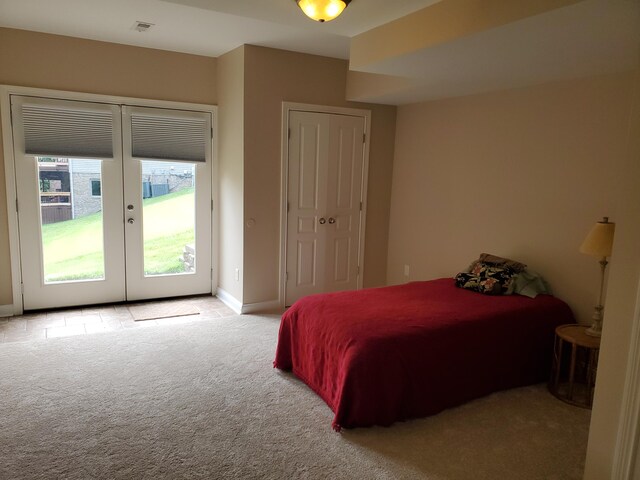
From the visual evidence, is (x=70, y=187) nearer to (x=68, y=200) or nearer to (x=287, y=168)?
(x=68, y=200)

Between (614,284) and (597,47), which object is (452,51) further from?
(614,284)

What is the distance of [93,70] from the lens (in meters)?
4.46

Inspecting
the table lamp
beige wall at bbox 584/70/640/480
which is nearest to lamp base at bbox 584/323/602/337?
the table lamp

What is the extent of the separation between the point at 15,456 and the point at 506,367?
9.77 feet

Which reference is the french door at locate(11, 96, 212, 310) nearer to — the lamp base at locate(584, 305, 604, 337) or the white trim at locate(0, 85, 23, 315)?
the white trim at locate(0, 85, 23, 315)

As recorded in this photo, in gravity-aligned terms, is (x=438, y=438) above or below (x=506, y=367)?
below

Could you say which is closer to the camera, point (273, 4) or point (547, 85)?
point (273, 4)

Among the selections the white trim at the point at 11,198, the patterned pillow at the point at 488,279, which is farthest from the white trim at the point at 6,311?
the patterned pillow at the point at 488,279

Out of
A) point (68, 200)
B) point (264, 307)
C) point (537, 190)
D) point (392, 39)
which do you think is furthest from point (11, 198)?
point (537, 190)

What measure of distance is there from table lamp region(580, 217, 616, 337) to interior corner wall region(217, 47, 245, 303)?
2.99 meters

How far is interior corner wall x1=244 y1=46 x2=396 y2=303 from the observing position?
4.46m

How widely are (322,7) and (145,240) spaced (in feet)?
10.8

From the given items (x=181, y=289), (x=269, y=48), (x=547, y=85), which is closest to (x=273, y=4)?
(x=269, y=48)

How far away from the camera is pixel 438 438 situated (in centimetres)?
267
